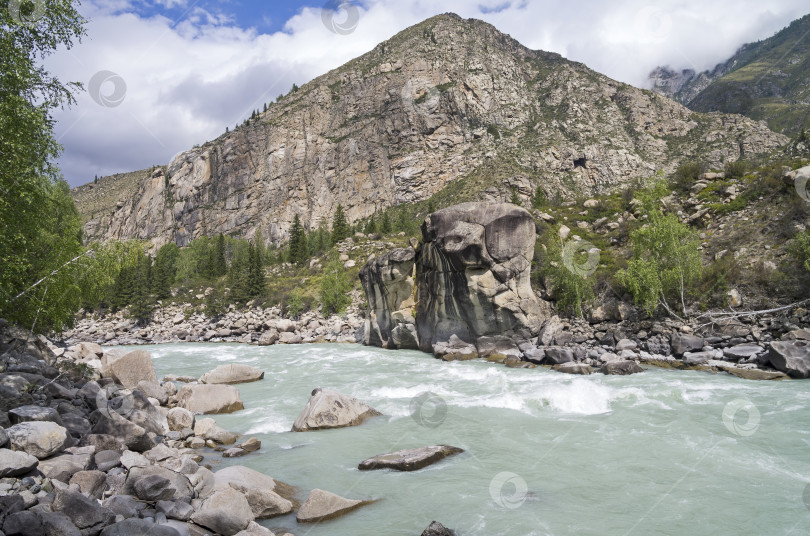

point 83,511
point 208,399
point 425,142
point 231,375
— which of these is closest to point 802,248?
point 208,399

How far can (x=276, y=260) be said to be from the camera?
8969cm

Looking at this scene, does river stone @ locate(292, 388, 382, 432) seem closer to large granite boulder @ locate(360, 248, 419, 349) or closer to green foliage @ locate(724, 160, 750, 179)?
large granite boulder @ locate(360, 248, 419, 349)

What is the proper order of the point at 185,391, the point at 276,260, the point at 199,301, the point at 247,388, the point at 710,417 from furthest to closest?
the point at 276,260
the point at 199,301
the point at 247,388
the point at 185,391
the point at 710,417

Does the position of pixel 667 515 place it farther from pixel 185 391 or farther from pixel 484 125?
pixel 484 125

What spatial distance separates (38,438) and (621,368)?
755 inches

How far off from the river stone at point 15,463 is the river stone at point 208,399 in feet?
24.8

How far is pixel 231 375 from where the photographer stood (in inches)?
749

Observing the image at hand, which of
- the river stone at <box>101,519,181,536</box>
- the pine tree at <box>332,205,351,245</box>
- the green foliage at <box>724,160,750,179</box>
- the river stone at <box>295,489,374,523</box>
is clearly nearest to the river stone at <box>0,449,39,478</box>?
the river stone at <box>101,519,181,536</box>

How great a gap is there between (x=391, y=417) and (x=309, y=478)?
470 cm

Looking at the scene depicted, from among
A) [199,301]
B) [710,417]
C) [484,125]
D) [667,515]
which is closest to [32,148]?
[667,515]

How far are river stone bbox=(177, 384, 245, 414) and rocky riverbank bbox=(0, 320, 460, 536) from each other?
6.72ft

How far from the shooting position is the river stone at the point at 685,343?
21.3 metres

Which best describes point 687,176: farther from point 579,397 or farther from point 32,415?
point 32,415

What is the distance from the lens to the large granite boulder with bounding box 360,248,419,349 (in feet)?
109
